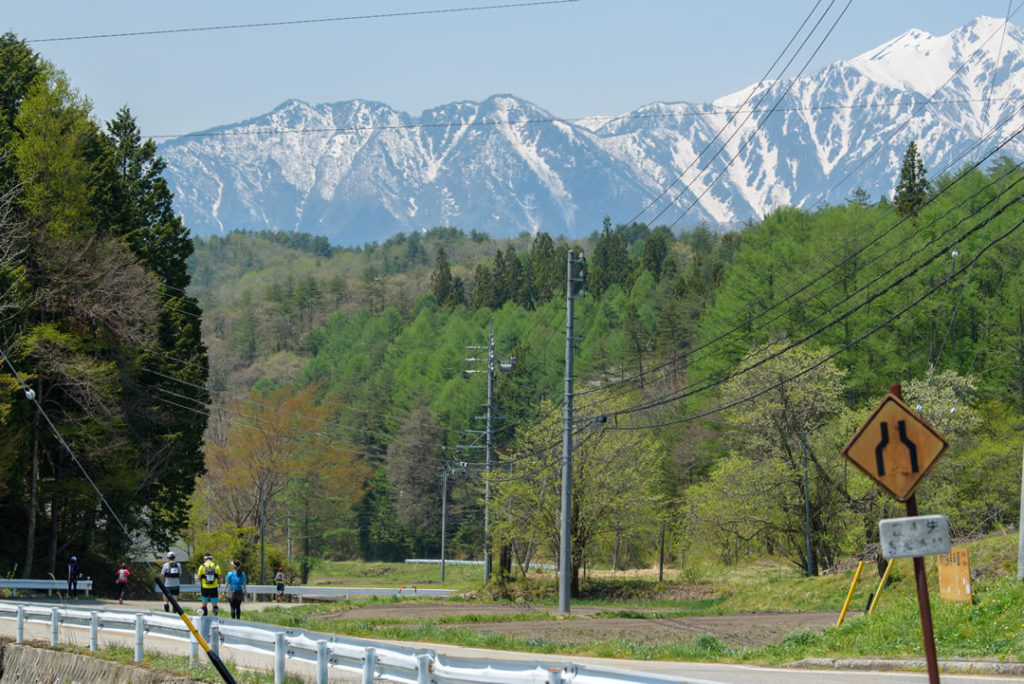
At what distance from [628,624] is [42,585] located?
18.7m

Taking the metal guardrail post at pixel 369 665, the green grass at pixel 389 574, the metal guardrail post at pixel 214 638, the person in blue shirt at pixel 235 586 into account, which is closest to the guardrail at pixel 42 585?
the person in blue shirt at pixel 235 586

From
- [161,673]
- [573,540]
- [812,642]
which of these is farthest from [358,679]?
[573,540]

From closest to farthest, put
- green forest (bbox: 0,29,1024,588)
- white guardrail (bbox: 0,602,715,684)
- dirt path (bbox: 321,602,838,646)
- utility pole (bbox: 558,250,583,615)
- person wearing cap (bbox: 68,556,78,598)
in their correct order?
white guardrail (bbox: 0,602,715,684), dirt path (bbox: 321,602,838,646), utility pole (bbox: 558,250,583,615), person wearing cap (bbox: 68,556,78,598), green forest (bbox: 0,29,1024,588)

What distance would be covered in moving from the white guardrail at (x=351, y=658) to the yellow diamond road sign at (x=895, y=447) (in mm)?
2325

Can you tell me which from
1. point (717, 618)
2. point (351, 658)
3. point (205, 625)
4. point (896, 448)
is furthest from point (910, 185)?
point (896, 448)

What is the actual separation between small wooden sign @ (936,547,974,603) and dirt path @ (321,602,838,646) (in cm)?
480

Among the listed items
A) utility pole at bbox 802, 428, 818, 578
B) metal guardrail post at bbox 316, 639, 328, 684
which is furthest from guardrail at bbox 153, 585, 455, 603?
metal guardrail post at bbox 316, 639, 328, 684

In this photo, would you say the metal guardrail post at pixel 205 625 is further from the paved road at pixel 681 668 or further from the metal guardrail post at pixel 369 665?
the metal guardrail post at pixel 369 665

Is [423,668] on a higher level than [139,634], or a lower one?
lower

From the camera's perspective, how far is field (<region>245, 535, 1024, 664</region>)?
797 inches

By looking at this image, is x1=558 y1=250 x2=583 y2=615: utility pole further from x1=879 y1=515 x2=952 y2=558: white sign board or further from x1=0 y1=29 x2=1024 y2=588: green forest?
x1=879 y1=515 x2=952 y2=558: white sign board

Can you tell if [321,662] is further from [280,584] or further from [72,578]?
[280,584]

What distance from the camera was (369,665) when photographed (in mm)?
13812

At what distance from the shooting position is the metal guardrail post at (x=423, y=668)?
43.1 feet
